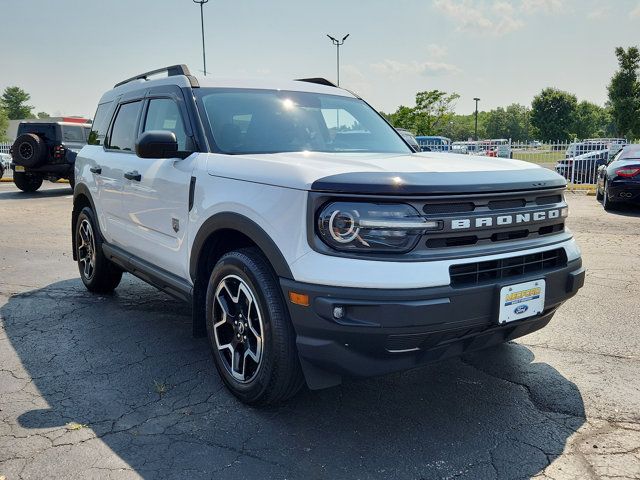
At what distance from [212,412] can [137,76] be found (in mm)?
3231

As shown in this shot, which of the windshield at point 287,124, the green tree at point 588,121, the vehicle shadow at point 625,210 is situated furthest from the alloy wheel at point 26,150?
the green tree at point 588,121

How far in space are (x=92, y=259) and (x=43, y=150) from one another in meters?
11.0

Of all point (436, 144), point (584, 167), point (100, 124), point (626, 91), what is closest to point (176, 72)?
point (100, 124)

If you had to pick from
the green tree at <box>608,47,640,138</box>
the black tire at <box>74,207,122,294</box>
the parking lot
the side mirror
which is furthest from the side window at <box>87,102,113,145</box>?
the green tree at <box>608,47,640,138</box>

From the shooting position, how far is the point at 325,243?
8.30ft

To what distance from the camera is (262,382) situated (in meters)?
2.87

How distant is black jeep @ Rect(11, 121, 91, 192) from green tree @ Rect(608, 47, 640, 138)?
110 feet

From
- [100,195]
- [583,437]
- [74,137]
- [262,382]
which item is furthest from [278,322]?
[74,137]

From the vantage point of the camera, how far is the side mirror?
11.0 ft

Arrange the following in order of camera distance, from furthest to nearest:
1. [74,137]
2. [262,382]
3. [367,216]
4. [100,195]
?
[74,137], [100,195], [262,382], [367,216]

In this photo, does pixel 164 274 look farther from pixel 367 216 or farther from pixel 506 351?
pixel 506 351

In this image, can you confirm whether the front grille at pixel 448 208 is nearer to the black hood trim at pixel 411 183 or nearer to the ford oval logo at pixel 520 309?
the black hood trim at pixel 411 183

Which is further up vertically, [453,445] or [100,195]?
[100,195]

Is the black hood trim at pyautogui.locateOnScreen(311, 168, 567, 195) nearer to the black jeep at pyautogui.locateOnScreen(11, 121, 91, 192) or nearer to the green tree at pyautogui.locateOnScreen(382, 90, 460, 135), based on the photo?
the black jeep at pyautogui.locateOnScreen(11, 121, 91, 192)
